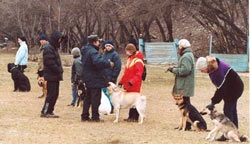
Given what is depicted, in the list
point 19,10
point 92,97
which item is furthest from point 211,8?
point 19,10

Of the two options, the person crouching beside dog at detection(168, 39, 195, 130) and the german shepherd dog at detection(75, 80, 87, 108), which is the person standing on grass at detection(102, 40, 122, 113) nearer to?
the german shepherd dog at detection(75, 80, 87, 108)

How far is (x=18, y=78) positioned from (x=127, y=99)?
7.39 m

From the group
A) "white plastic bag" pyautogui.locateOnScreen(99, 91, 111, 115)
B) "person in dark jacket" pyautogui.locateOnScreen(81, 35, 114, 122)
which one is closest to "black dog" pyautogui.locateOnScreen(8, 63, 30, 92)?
"white plastic bag" pyautogui.locateOnScreen(99, 91, 111, 115)

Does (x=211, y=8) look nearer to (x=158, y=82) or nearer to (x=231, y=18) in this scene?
(x=231, y=18)

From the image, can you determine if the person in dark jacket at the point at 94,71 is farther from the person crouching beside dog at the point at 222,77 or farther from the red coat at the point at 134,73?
the person crouching beside dog at the point at 222,77

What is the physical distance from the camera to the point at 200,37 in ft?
156

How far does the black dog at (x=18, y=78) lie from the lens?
58.6 ft

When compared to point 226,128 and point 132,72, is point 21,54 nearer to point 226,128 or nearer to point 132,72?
point 132,72

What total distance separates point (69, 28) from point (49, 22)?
188cm

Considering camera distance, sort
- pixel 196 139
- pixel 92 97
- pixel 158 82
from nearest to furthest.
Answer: pixel 196 139, pixel 92 97, pixel 158 82

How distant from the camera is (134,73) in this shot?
37.2 ft

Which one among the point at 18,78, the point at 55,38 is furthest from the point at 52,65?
the point at 18,78

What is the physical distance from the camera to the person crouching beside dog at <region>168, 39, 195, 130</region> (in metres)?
10.4

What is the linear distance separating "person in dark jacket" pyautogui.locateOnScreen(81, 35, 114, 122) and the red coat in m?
0.39
